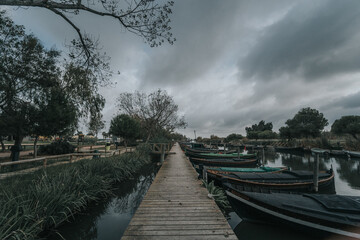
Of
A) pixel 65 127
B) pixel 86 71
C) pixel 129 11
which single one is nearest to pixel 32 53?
pixel 65 127

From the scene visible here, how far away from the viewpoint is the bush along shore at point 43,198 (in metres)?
3.38

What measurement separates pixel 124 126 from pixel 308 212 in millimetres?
33254

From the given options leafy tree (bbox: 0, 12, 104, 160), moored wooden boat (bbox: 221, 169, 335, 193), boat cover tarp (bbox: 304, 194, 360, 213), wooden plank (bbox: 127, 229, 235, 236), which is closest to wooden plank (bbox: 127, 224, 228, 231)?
wooden plank (bbox: 127, 229, 235, 236)

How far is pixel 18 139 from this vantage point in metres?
12.0

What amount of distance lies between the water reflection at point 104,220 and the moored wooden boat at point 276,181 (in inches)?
172

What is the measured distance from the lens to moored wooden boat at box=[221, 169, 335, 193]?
6910 millimetres

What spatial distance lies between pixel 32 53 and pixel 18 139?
680cm

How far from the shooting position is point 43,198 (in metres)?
4.30

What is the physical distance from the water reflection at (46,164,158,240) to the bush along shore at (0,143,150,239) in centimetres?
35

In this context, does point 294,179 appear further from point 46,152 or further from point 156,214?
point 46,152

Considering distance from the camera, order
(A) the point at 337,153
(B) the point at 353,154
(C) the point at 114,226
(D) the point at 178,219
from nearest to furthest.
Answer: (D) the point at 178,219
(C) the point at 114,226
(B) the point at 353,154
(A) the point at 337,153

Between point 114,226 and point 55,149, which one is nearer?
point 114,226

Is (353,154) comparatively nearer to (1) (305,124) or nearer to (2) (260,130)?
(1) (305,124)

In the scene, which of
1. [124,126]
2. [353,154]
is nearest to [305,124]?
[353,154]
